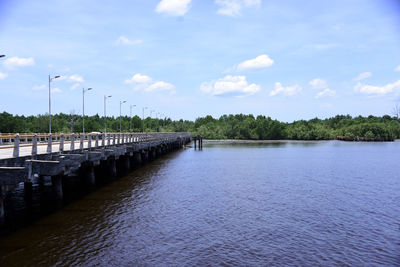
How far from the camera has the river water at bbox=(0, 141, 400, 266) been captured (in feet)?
51.6

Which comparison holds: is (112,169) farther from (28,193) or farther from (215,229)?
(215,229)

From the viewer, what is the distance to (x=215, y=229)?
20062 millimetres

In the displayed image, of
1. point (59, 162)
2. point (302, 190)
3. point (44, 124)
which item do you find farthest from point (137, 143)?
point (44, 124)

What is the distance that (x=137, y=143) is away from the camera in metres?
45.3

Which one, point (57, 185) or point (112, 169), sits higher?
point (57, 185)

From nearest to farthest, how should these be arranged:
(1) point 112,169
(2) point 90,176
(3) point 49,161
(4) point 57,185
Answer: (3) point 49,161 → (4) point 57,185 → (2) point 90,176 → (1) point 112,169

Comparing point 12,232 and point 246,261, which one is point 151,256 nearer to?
point 246,261

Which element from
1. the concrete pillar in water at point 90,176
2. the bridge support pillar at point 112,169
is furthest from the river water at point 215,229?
the bridge support pillar at point 112,169

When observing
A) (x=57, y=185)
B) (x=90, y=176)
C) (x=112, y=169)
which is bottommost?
(x=112, y=169)

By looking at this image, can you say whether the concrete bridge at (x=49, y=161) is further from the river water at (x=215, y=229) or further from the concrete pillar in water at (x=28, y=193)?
the river water at (x=215, y=229)

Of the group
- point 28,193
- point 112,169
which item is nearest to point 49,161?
point 28,193

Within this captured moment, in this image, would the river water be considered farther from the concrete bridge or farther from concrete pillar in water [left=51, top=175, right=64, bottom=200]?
the concrete bridge

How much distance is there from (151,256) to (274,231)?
24.9 feet

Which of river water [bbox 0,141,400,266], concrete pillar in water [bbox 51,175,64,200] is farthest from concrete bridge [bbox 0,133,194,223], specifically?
river water [bbox 0,141,400,266]
